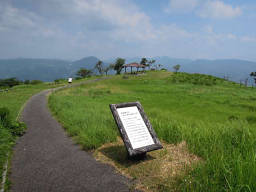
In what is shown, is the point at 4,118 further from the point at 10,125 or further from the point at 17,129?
the point at 17,129

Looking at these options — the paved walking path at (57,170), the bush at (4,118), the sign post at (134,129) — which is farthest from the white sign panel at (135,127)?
the bush at (4,118)

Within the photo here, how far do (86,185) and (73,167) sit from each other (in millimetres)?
1005

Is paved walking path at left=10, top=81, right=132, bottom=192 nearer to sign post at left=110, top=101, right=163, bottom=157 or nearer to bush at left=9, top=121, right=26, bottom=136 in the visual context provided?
bush at left=9, top=121, right=26, bottom=136

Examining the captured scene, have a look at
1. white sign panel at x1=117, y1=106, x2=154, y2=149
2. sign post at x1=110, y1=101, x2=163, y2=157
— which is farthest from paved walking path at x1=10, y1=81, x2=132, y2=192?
white sign panel at x1=117, y1=106, x2=154, y2=149

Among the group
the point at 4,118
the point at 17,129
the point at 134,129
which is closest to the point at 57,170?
the point at 134,129

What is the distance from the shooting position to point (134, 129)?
181 inches

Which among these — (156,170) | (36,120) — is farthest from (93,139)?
(36,120)

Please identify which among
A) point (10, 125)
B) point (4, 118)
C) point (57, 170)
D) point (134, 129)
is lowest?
point (57, 170)

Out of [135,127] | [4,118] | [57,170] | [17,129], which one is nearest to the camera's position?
[57,170]

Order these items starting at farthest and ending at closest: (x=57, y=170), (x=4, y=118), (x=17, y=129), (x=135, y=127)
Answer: (x=4, y=118)
(x=17, y=129)
(x=135, y=127)
(x=57, y=170)

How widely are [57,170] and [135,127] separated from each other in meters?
2.26

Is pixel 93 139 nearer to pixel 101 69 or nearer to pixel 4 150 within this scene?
pixel 4 150

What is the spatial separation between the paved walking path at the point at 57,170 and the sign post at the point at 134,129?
2.58ft

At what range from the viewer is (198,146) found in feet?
16.5
